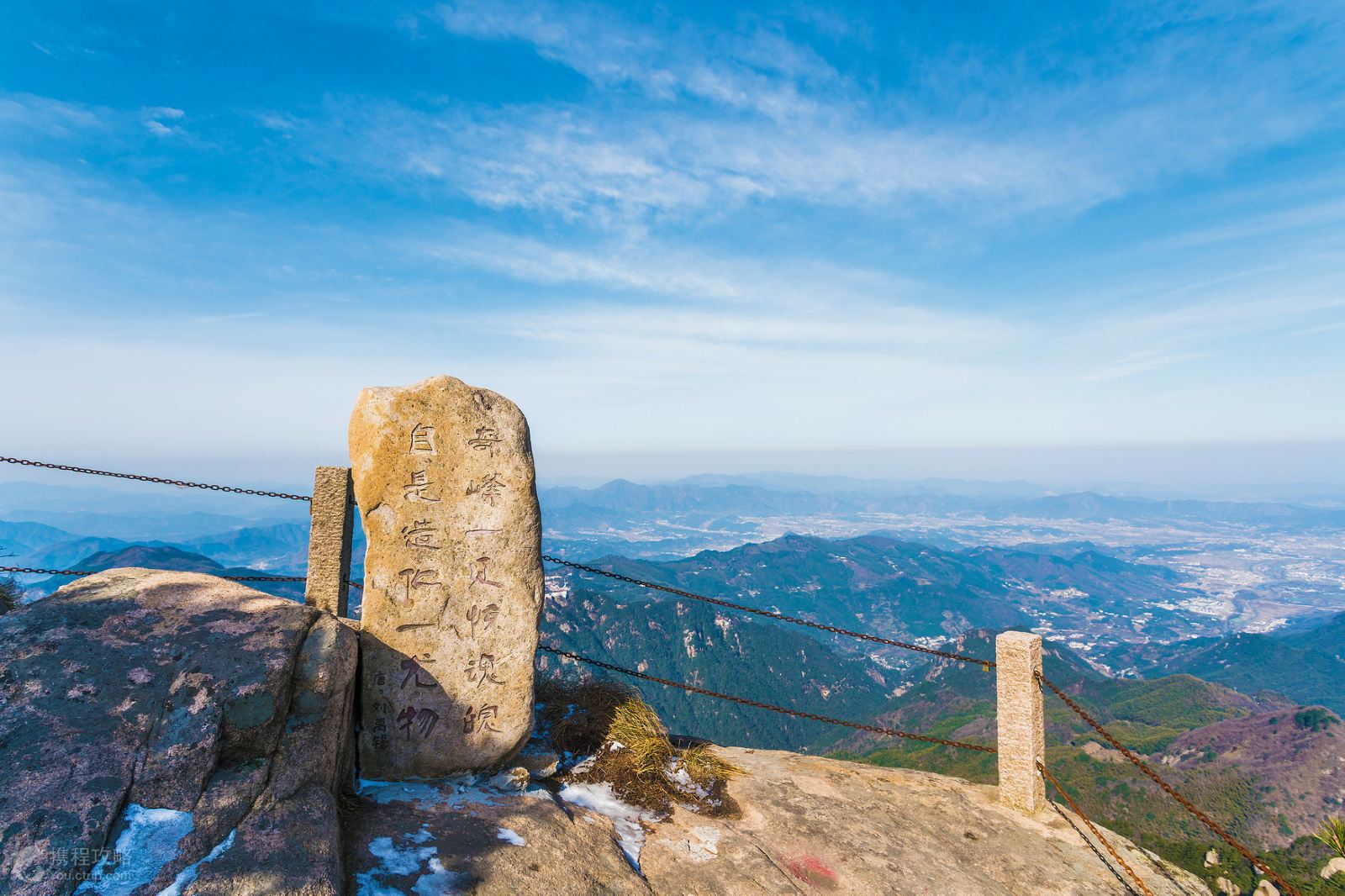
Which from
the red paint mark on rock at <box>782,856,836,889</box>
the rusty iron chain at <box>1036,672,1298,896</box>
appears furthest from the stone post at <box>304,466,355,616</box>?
the rusty iron chain at <box>1036,672,1298,896</box>

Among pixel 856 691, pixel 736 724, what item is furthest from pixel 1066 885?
pixel 856 691

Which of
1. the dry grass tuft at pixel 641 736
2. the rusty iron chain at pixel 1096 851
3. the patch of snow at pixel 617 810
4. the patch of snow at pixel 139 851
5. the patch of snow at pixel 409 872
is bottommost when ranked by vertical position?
the rusty iron chain at pixel 1096 851

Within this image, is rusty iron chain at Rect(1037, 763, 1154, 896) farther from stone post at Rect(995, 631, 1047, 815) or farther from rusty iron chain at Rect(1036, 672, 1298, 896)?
rusty iron chain at Rect(1036, 672, 1298, 896)

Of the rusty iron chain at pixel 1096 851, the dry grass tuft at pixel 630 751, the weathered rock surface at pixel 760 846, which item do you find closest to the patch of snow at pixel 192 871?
the weathered rock surface at pixel 760 846

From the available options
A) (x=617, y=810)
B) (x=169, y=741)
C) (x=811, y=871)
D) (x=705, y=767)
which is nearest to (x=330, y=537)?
(x=169, y=741)

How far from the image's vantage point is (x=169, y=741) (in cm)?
423

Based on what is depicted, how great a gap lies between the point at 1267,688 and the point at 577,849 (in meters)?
195

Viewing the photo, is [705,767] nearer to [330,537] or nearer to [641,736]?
[641,736]

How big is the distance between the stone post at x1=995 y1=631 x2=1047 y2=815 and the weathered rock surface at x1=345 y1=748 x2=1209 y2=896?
23 cm

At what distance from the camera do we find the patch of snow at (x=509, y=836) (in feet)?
16.5

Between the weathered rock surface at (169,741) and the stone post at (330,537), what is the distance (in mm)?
1020

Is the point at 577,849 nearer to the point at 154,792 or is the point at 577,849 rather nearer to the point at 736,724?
the point at 154,792

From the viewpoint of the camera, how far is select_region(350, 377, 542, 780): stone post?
20.9 ft
